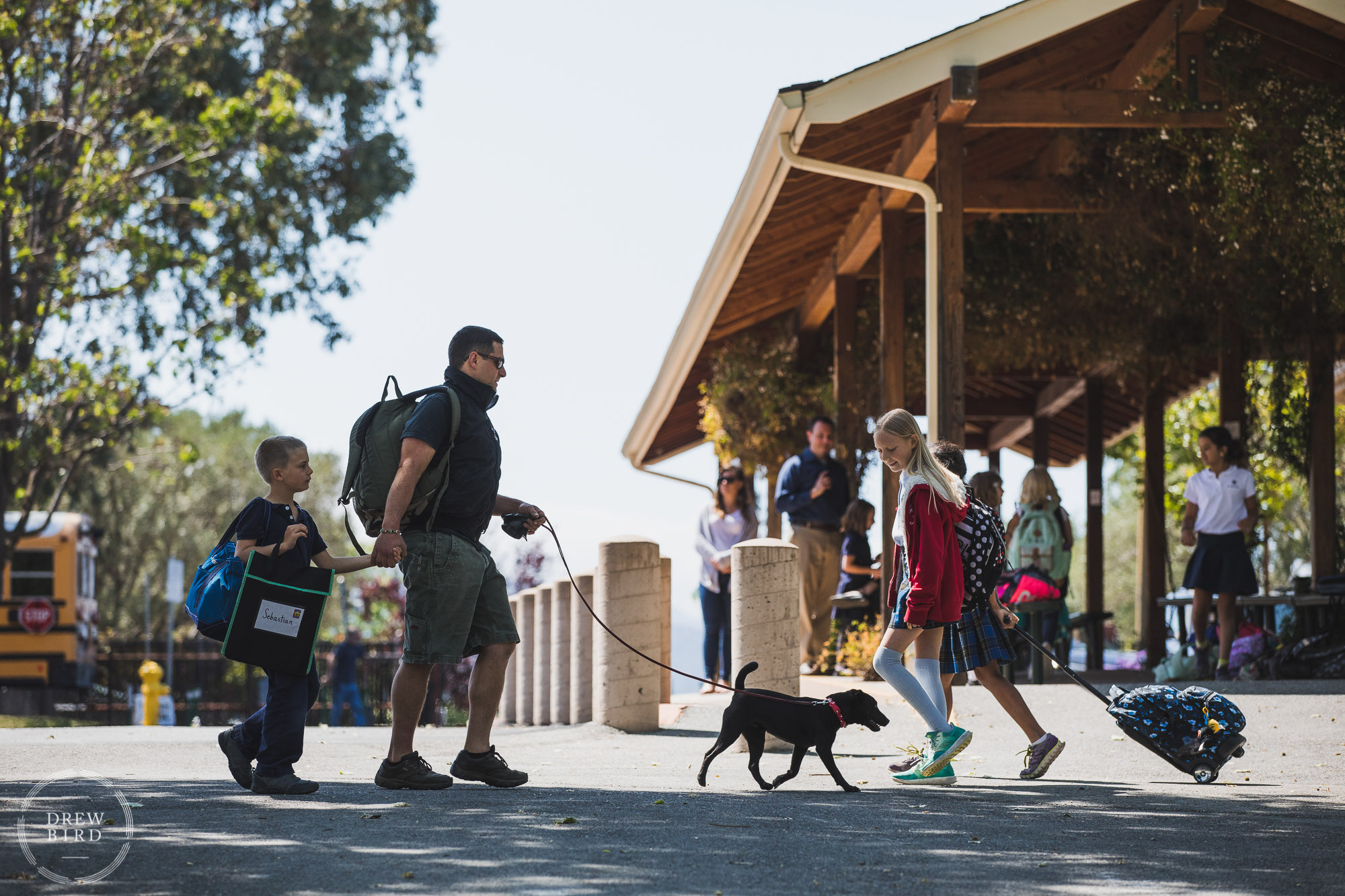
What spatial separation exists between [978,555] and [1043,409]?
1526 cm

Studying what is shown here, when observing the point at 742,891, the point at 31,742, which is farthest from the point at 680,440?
the point at 742,891

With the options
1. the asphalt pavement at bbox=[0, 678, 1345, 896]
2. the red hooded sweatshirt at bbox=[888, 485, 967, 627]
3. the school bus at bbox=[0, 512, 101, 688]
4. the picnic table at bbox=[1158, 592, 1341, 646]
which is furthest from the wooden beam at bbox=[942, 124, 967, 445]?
the school bus at bbox=[0, 512, 101, 688]

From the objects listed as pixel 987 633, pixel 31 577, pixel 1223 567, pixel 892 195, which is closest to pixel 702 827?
pixel 987 633

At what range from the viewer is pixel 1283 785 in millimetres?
6617

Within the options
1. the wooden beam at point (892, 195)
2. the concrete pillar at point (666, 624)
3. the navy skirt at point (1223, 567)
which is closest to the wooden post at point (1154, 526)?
the wooden beam at point (892, 195)

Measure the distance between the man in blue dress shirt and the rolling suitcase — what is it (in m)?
5.83

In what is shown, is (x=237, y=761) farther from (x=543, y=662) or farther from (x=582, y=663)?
(x=543, y=662)

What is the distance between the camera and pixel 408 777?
20.0ft

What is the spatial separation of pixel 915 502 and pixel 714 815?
5.38 feet

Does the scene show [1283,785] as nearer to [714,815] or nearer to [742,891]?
[714,815]

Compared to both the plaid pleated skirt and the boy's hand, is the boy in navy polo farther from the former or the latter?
the plaid pleated skirt

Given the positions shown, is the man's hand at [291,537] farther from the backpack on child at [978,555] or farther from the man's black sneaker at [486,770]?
the backpack on child at [978,555]

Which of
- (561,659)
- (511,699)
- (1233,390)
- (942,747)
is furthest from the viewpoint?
(511,699)

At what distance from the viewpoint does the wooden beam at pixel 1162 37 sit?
10227mm
